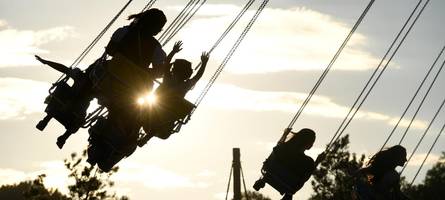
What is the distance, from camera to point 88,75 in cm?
762

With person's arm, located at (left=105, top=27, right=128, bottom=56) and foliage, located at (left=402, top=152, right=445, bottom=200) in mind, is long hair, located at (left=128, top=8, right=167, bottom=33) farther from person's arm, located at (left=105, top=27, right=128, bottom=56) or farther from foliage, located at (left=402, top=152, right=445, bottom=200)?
foliage, located at (left=402, top=152, right=445, bottom=200)

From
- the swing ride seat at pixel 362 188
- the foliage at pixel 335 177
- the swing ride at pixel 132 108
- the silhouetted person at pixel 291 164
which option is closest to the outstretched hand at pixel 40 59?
the swing ride at pixel 132 108

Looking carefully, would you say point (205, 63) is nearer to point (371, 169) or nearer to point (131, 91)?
point (131, 91)

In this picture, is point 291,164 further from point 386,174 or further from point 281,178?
point 386,174

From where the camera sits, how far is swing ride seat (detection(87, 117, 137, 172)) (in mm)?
7484

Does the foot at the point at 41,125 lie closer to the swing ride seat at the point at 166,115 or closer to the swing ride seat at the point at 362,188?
the swing ride seat at the point at 166,115

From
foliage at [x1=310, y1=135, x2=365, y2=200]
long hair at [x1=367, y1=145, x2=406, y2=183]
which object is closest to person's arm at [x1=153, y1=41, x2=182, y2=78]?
long hair at [x1=367, y1=145, x2=406, y2=183]

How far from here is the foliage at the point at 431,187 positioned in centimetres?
5566

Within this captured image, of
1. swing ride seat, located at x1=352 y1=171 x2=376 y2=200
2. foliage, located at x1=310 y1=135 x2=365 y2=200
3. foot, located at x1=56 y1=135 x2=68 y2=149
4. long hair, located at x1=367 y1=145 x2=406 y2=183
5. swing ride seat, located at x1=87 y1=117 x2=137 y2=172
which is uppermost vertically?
foliage, located at x1=310 y1=135 x2=365 y2=200

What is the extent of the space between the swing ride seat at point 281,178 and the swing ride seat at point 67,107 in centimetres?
281

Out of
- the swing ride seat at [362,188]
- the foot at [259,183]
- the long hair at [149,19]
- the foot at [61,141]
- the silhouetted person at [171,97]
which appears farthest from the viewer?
the foot at [259,183]

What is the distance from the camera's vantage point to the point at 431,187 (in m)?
57.4

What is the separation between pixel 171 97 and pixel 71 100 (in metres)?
1.45

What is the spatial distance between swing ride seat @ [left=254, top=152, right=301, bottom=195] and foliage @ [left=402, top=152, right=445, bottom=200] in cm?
4860
